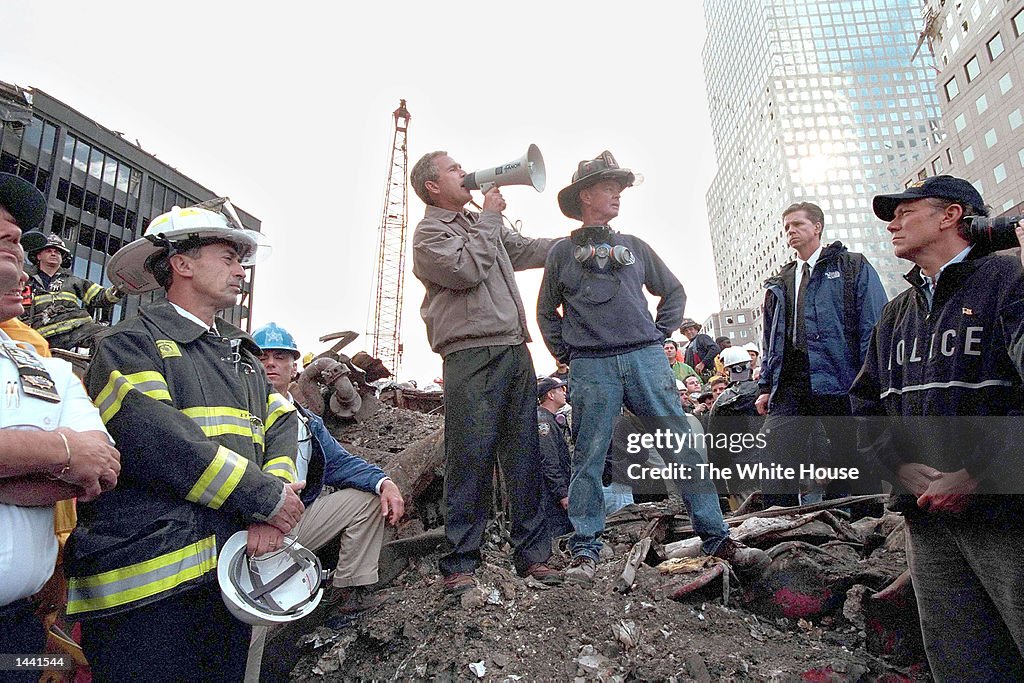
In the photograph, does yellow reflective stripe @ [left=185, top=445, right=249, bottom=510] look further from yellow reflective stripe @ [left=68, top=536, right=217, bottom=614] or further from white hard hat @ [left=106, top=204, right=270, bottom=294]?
white hard hat @ [left=106, top=204, right=270, bottom=294]

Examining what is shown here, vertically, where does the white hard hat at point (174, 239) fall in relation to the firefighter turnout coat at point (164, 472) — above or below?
above

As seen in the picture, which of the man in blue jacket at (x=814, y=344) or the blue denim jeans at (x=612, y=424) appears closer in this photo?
the blue denim jeans at (x=612, y=424)

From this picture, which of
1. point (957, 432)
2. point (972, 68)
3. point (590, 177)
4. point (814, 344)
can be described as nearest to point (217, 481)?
point (957, 432)

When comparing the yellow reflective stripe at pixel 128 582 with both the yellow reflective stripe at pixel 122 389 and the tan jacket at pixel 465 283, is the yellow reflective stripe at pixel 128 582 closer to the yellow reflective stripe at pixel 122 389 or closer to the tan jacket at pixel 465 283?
the yellow reflective stripe at pixel 122 389

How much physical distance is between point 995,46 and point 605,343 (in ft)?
151

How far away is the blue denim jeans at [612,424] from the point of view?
3.40m

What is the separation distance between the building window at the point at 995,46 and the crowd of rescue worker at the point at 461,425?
43838mm

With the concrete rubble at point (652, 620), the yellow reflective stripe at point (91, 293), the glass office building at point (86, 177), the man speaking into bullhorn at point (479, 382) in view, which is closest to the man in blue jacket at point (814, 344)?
the concrete rubble at point (652, 620)

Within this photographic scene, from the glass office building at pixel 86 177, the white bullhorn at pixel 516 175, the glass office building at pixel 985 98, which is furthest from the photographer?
the glass office building at pixel 985 98

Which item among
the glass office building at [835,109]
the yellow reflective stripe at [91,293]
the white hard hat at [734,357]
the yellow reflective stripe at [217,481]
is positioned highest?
the glass office building at [835,109]

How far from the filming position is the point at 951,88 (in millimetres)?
39969

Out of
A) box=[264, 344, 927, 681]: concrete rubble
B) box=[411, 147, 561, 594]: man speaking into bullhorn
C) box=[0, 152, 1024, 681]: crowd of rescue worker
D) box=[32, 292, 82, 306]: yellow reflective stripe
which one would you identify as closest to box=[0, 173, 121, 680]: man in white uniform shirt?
box=[0, 152, 1024, 681]: crowd of rescue worker

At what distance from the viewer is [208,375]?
221cm

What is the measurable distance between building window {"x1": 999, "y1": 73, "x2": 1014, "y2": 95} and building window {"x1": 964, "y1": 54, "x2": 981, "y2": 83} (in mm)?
2473
